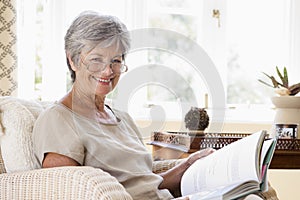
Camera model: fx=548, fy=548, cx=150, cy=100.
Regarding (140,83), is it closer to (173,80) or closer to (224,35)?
(173,80)

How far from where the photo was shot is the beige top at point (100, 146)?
1476mm

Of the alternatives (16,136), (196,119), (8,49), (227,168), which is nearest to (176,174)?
(227,168)

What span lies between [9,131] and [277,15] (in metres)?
2.34

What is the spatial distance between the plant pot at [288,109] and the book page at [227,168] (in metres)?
0.86

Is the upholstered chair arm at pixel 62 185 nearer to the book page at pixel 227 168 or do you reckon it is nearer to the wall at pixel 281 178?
the book page at pixel 227 168

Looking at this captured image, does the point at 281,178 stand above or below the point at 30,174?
below

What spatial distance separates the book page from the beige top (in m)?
0.12

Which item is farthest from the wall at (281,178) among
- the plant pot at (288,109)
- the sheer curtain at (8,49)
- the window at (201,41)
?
the sheer curtain at (8,49)

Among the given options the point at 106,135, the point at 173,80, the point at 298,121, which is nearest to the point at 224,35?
the point at 298,121

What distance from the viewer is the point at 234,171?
1.48m

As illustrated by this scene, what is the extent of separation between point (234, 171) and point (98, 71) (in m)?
0.49

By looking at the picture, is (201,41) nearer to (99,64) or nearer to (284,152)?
(284,152)

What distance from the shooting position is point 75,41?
1.60 metres

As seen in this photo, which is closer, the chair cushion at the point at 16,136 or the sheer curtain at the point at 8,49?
the chair cushion at the point at 16,136
